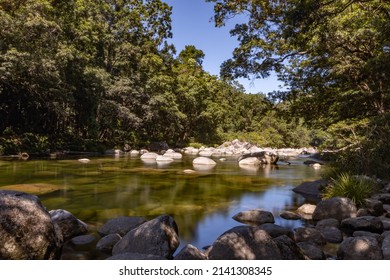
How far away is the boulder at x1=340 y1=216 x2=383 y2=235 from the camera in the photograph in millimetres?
7113

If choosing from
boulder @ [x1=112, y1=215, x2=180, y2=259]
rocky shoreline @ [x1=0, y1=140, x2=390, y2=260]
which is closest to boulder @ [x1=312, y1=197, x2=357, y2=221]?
rocky shoreline @ [x1=0, y1=140, x2=390, y2=260]

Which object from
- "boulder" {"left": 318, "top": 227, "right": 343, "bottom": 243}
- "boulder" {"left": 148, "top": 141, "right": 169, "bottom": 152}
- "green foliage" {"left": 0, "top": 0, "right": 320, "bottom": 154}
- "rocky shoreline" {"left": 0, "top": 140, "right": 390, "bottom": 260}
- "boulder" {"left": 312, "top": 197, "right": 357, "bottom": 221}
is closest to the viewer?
"rocky shoreline" {"left": 0, "top": 140, "right": 390, "bottom": 260}

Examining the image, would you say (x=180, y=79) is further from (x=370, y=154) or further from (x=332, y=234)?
(x=332, y=234)

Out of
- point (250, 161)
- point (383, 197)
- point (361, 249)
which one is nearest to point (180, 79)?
point (250, 161)

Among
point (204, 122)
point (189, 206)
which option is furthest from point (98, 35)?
point (189, 206)

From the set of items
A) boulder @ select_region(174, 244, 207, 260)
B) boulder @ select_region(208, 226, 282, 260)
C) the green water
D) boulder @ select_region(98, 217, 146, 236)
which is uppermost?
boulder @ select_region(208, 226, 282, 260)

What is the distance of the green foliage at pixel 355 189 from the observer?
951 cm

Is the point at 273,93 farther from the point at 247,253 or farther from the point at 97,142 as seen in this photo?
the point at 97,142

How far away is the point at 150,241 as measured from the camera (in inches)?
223

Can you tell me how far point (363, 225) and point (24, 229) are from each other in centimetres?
676

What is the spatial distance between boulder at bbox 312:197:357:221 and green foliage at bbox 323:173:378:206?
48.6 inches

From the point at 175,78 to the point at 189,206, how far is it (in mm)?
38082

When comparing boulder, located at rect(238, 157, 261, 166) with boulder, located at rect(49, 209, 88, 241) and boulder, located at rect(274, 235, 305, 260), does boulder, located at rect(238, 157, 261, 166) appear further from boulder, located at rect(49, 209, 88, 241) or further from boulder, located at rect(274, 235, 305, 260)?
boulder, located at rect(274, 235, 305, 260)

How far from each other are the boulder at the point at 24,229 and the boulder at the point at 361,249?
4.78 m
